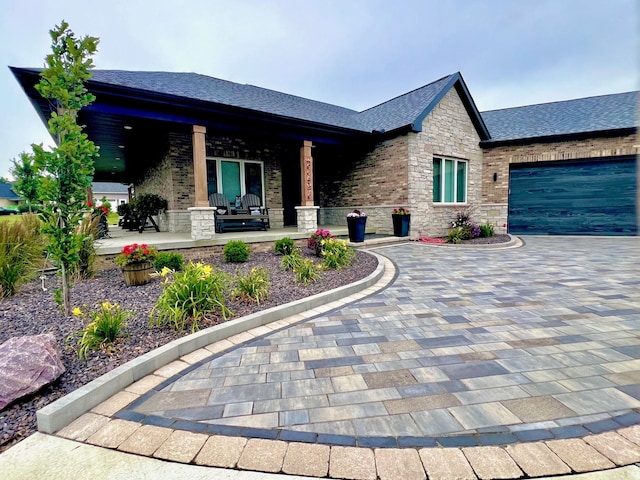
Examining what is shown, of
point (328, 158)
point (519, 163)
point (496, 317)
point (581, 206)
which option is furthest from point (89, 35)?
point (581, 206)

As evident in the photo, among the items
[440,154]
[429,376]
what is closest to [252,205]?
[440,154]

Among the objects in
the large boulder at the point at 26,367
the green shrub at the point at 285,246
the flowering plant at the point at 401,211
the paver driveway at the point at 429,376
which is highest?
the flowering plant at the point at 401,211

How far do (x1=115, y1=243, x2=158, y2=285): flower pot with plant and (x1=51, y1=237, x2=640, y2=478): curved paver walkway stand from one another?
95.1 inches

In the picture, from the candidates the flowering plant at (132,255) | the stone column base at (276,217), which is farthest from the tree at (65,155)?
the stone column base at (276,217)

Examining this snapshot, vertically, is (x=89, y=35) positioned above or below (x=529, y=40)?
below

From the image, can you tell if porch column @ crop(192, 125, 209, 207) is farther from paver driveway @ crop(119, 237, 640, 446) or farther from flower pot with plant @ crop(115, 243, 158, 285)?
paver driveway @ crop(119, 237, 640, 446)

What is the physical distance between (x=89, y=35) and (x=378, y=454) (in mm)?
4243

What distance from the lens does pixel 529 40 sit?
34.4ft

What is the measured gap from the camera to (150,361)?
2.32 meters

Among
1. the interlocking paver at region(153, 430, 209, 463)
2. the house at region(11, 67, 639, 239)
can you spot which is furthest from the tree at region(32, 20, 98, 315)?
the house at region(11, 67, 639, 239)

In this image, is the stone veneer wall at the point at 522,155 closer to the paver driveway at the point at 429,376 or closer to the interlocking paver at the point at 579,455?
the paver driveway at the point at 429,376

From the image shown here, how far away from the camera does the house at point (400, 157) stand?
862 cm

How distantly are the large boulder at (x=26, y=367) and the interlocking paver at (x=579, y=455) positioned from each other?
3023 mm

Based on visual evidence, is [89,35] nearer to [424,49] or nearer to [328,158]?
[328,158]
